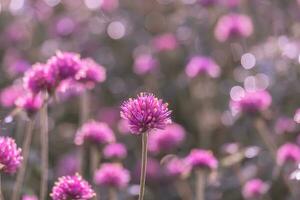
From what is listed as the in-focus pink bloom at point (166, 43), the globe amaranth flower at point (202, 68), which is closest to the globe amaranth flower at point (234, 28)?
the globe amaranth flower at point (202, 68)

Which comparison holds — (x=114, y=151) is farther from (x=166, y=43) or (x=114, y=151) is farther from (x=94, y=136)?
(x=166, y=43)

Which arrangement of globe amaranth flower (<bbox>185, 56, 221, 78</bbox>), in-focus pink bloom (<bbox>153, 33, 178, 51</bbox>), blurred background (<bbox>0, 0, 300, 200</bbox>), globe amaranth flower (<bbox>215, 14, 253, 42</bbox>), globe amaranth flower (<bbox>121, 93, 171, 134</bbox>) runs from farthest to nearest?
in-focus pink bloom (<bbox>153, 33, 178, 51</bbox>) < globe amaranth flower (<bbox>215, 14, 253, 42</bbox>) < globe amaranth flower (<bbox>185, 56, 221, 78</bbox>) < blurred background (<bbox>0, 0, 300, 200</bbox>) < globe amaranth flower (<bbox>121, 93, 171, 134</bbox>)

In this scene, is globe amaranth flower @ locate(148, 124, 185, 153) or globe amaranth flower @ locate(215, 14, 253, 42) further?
globe amaranth flower @ locate(215, 14, 253, 42)

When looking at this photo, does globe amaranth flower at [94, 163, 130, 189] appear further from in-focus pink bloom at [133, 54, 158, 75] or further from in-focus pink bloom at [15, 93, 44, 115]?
in-focus pink bloom at [133, 54, 158, 75]

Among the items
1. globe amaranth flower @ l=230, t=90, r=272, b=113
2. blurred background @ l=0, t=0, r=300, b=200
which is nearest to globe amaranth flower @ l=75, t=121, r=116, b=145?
blurred background @ l=0, t=0, r=300, b=200

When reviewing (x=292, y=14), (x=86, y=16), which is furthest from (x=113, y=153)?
(x=86, y=16)

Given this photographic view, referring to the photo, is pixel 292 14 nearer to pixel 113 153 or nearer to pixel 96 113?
pixel 96 113

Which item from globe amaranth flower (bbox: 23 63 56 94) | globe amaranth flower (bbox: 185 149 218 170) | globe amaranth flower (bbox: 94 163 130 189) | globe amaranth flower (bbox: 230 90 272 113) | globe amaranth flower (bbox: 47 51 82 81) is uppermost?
globe amaranth flower (bbox: 230 90 272 113)

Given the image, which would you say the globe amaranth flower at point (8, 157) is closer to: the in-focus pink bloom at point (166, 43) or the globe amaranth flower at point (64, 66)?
the globe amaranth flower at point (64, 66)
